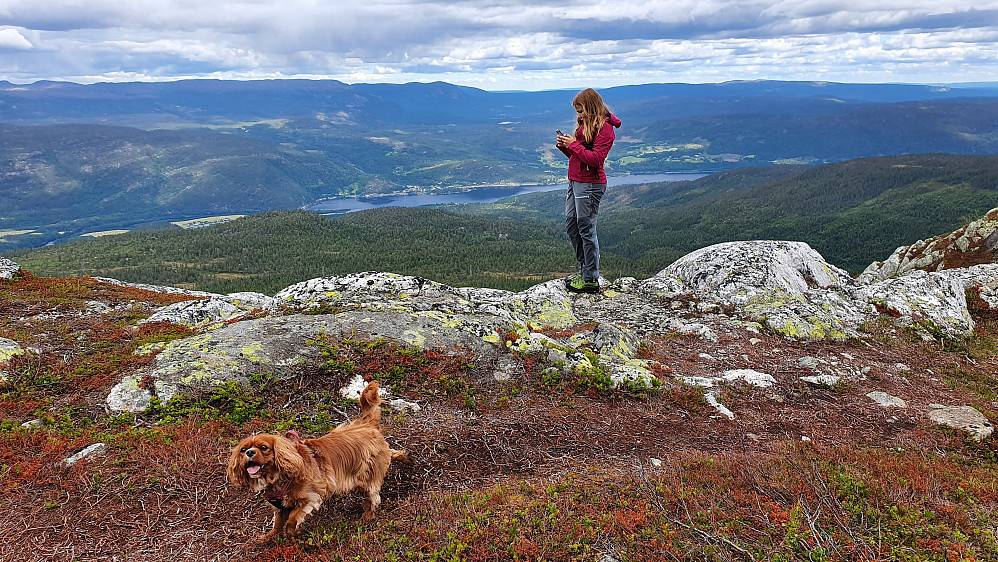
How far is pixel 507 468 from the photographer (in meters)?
6.93

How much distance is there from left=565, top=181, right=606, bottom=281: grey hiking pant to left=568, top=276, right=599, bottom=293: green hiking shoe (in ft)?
2.57

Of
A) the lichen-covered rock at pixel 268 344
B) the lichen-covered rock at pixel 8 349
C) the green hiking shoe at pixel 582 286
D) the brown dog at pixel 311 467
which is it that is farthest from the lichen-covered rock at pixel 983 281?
the lichen-covered rock at pixel 8 349

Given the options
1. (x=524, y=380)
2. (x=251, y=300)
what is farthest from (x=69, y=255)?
(x=524, y=380)

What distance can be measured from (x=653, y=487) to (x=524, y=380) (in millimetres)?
3762

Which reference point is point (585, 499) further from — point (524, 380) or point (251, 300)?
point (251, 300)

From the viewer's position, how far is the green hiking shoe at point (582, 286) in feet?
51.6

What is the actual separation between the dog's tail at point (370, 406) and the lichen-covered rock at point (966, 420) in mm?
9958

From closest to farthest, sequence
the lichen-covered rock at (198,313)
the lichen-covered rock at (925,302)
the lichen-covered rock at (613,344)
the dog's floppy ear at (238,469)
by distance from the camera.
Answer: the dog's floppy ear at (238,469) < the lichen-covered rock at (613,344) < the lichen-covered rock at (198,313) < the lichen-covered rock at (925,302)

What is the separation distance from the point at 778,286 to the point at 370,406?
15.1 metres

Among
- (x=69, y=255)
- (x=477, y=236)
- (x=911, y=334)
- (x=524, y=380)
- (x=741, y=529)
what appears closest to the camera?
(x=741, y=529)

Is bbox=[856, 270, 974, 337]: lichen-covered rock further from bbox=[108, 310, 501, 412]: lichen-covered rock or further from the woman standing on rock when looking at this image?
bbox=[108, 310, 501, 412]: lichen-covered rock

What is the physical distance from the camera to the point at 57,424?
7.16 m

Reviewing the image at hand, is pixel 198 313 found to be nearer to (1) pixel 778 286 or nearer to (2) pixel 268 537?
(2) pixel 268 537

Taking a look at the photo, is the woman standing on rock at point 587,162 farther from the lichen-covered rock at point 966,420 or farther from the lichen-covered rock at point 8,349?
the lichen-covered rock at point 8,349
